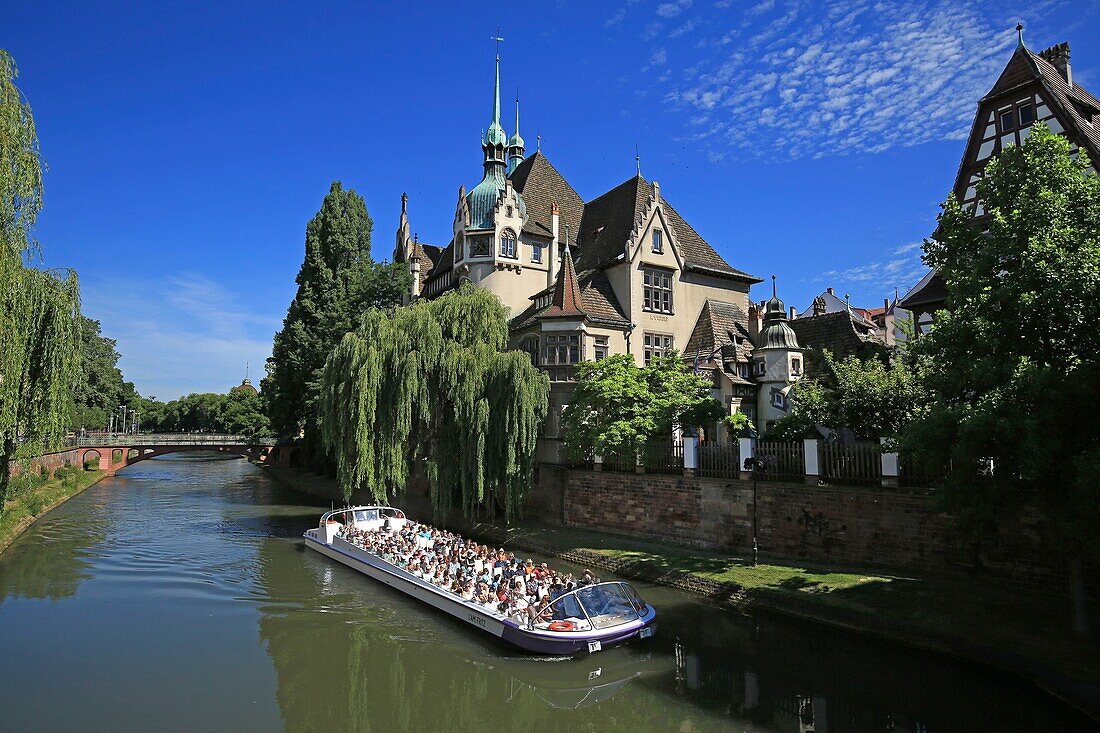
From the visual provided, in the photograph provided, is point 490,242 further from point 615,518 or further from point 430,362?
point 615,518

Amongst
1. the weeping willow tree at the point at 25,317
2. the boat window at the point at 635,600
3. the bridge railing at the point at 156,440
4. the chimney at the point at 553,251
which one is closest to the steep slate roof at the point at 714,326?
the chimney at the point at 553,251

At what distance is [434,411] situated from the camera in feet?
90.0

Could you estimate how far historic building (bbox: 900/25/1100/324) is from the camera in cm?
2103

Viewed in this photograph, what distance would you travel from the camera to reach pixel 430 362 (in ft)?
89.1

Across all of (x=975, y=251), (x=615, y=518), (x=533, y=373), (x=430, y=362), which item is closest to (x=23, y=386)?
(x=430, y=362)

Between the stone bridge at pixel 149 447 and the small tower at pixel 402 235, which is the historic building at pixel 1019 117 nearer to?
the small tower at pixel 402 235

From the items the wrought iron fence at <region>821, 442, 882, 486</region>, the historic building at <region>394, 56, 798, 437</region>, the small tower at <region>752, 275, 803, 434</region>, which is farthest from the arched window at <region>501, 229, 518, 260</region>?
the wrought iron fence at <region>821, 442, 882, 486</region>

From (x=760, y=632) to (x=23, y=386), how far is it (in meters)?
18.5

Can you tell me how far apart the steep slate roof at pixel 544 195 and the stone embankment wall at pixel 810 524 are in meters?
16.0

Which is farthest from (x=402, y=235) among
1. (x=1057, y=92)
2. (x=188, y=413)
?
(x=188, y=413)

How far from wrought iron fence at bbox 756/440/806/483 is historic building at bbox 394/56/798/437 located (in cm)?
911

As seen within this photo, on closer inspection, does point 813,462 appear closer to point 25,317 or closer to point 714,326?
point 714,326

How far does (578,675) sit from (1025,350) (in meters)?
10.5

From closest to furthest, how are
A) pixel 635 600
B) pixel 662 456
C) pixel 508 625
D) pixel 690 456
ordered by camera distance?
pixel 508 625 < pixel 635 600 < pixel 690 456 < pixel 662 456
